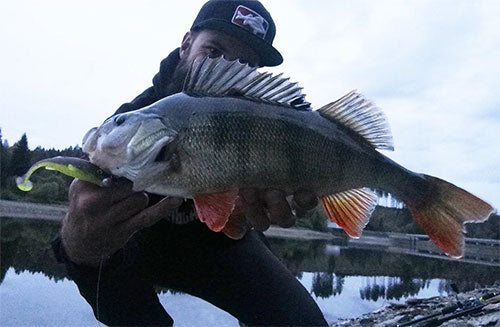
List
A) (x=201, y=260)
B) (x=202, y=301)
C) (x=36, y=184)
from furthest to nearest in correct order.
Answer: (x=36, y=184) < (x=202, y=301) < (x=201, y=260)

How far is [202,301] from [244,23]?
18.5 feet

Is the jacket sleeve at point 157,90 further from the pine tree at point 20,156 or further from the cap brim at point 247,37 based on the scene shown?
the pine tree at point 20,156

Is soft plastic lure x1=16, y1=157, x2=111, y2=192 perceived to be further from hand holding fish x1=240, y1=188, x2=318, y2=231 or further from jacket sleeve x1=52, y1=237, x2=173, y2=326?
jacket sleeve x1=52, y1=237, x2=173, y2=326

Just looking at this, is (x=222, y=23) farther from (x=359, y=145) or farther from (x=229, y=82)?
(x=359, y=145)

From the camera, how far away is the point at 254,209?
3.20 metres

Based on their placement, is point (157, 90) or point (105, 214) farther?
point (157, 90)

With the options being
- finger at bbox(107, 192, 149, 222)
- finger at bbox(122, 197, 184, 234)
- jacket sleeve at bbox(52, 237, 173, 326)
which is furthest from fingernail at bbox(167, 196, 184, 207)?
jacket sleeve at bbox(52, 237, 173, 326)

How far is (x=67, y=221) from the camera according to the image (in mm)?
3127

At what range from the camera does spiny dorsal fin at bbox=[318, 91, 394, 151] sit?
320 cm

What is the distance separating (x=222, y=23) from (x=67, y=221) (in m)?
2.37

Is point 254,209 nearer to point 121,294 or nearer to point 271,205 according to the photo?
point 271,205

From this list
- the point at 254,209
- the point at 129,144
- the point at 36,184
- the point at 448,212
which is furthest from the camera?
the point at 36,184

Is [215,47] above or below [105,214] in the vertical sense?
above

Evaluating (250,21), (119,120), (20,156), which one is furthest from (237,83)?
(20,156)
